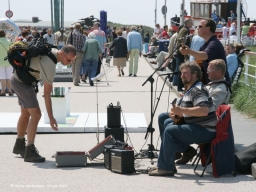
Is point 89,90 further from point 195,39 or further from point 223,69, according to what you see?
point 223,69

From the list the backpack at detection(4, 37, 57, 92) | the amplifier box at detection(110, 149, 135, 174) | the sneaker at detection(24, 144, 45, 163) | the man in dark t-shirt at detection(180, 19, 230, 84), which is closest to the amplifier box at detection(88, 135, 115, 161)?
the amplifier box at detection(110, 149, 135, 174)

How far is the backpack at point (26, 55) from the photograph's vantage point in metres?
9.41

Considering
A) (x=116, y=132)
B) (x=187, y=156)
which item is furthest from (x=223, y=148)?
(x=116, y=132)

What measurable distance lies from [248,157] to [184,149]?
2.47 feet

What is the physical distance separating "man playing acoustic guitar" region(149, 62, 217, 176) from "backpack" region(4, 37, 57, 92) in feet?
6.20

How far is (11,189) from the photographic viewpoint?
7.93m

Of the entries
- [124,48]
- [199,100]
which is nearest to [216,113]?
[199,100]

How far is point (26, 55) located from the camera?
948 centimetres

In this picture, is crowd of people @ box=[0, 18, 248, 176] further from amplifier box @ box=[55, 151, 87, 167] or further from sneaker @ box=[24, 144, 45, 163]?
amplifier box @ box=[55, 151, 87, 167]

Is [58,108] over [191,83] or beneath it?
beneath

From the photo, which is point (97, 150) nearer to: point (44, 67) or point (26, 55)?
point (44, 67)

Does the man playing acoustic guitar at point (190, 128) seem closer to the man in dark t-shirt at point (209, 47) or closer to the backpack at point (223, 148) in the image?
the backpack at point (223, 148)

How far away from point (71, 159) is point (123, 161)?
80 cm

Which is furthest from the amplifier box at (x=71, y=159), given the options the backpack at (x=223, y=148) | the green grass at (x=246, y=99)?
the green grass at (x=246, y=99)
